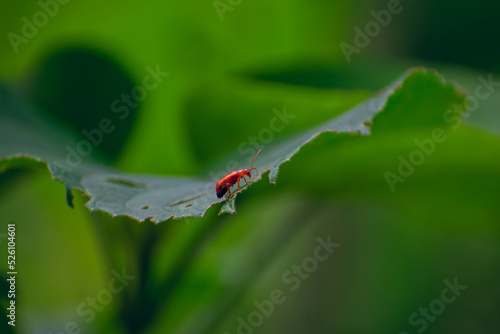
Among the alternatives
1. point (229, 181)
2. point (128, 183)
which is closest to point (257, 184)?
point (229, 181)

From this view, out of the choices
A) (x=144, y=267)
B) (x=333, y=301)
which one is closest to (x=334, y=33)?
(x=333, y=301)

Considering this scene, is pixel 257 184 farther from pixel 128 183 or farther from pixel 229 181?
pixel 128 183

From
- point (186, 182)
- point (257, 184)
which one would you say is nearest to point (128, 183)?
point (186, 182)

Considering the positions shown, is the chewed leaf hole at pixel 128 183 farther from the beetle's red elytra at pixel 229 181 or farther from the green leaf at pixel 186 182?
the beetle's red elytra at pixel 229 181

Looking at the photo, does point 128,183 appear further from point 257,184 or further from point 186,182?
point 257,184

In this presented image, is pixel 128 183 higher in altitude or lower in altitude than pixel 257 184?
higher

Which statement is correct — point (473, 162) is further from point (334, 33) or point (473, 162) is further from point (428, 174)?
point (334, 33)

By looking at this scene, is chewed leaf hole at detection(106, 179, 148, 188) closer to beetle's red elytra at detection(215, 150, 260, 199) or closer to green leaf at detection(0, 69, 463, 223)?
green leaf at detection(0, 69, 463, 223)

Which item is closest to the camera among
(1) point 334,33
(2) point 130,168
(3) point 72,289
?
(2) point 130,168
